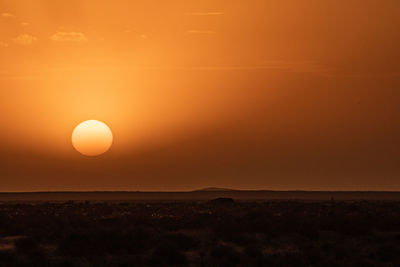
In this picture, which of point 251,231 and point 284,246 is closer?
point 284,246

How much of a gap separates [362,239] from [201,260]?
13.1 m

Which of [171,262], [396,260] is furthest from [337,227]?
[171,262]

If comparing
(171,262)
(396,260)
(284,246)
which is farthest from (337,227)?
(171,262)

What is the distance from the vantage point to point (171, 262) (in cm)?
3155

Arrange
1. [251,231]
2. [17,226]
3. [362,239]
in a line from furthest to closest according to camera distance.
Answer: [17,226]
[251,231]
[362,239]

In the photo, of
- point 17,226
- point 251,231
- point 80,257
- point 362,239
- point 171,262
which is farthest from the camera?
point 17,226

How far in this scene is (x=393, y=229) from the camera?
160 feet

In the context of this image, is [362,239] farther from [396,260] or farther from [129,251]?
[129,251]

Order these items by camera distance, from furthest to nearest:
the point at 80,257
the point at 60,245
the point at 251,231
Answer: the point at 251,231
the point at 60,245
the point at 80,257

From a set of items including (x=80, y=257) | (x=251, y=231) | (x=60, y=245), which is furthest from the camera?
(x=251, y=231)

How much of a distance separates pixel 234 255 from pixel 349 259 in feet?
16.0

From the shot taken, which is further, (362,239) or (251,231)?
(251,231)

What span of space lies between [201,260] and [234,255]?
1467 millimetres

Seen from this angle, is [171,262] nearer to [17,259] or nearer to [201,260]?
[201,260]
